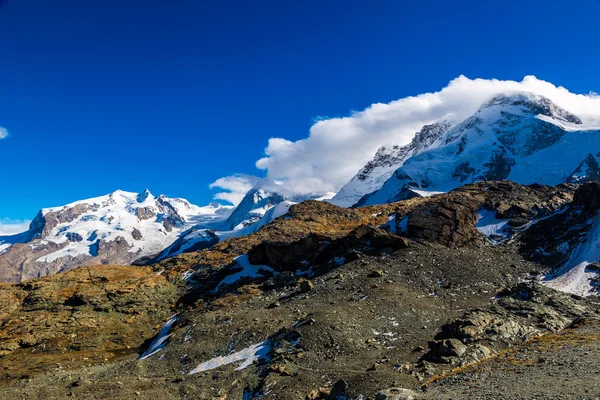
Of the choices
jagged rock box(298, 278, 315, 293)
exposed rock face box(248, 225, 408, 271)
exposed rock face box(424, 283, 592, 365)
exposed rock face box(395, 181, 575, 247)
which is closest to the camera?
exposed rock face box(424, 283, 592, 365)

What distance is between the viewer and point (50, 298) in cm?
7294

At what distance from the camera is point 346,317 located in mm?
44562

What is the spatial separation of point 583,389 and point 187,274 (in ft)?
256

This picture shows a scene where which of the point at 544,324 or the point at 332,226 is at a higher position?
the point at 332,226

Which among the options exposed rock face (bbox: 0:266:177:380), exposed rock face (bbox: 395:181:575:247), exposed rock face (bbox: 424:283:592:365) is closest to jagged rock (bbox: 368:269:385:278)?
exposed rock face (bbox: 424:283:592:365)

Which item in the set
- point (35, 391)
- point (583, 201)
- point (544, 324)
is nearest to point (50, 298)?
point (35, 391)

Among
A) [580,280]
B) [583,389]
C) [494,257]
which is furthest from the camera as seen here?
[494,257]

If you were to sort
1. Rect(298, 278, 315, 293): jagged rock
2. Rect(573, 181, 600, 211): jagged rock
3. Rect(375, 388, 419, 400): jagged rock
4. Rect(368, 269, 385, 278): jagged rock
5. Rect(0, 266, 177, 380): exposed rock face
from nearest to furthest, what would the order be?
Rect(375, 388, 419, 400): jagged rock < Rect(298, 278, 315, 293): jagged rock < Rect(0, 266, 177, 380): exposed rock face < Rect(368, 269, 385, 278): jagged rock < Rect(573, 181, 600, 211): jagged rock

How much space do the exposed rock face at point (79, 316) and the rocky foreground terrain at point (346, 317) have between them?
0.32 m

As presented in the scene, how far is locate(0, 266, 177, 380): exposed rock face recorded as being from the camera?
189 feet

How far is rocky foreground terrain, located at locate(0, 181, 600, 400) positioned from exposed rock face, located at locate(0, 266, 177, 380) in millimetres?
317

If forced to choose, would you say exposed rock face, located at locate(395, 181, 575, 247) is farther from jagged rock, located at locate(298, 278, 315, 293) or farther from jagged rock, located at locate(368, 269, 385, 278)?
jagged rock, located at locate(298, 278, 315, 293)

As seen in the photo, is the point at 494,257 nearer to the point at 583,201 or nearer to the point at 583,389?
the point at 583,201

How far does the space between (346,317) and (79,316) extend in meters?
48.9
